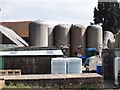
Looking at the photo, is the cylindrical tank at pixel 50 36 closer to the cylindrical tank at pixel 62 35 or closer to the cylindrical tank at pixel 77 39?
the cylindrical tank at pixel 62 35

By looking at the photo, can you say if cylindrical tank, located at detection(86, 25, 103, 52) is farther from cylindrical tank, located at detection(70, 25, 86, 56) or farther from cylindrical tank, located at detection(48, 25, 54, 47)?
cylindrical tank, located at detection(48, 25, 54, 47)

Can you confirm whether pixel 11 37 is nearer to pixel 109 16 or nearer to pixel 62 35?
pixel 62 35

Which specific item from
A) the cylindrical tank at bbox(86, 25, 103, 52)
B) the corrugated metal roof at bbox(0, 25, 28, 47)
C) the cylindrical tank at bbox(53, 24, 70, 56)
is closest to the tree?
the cylindrical tank at bbox(86, 25, 103, 52)

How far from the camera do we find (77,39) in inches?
1051

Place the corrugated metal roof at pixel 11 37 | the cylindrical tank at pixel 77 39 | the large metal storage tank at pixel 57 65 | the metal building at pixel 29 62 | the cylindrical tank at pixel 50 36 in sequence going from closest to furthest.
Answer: the large metal storage tank at pixel 57 65 → the metal building at pixel 29 62 → the corrugated metal roof at pixel 11 37 → the cylindrical tank at pixel 50 36 → the cylindrical tank at pixel 77 39

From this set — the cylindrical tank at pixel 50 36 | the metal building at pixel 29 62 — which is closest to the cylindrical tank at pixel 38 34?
the cylindrical tank at pixel 50 36

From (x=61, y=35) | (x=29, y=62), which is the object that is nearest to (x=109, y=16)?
(x=61, y=35)

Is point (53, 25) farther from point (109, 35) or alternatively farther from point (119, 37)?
point (119, 37)

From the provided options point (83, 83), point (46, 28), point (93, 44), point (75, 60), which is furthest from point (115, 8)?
point (83, 83)

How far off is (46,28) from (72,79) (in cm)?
1985

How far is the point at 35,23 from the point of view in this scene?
2595cm

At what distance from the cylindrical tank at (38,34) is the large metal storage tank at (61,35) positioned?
4.14 ft

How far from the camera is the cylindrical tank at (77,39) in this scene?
26594mm

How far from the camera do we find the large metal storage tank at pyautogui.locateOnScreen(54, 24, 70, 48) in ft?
85.9
